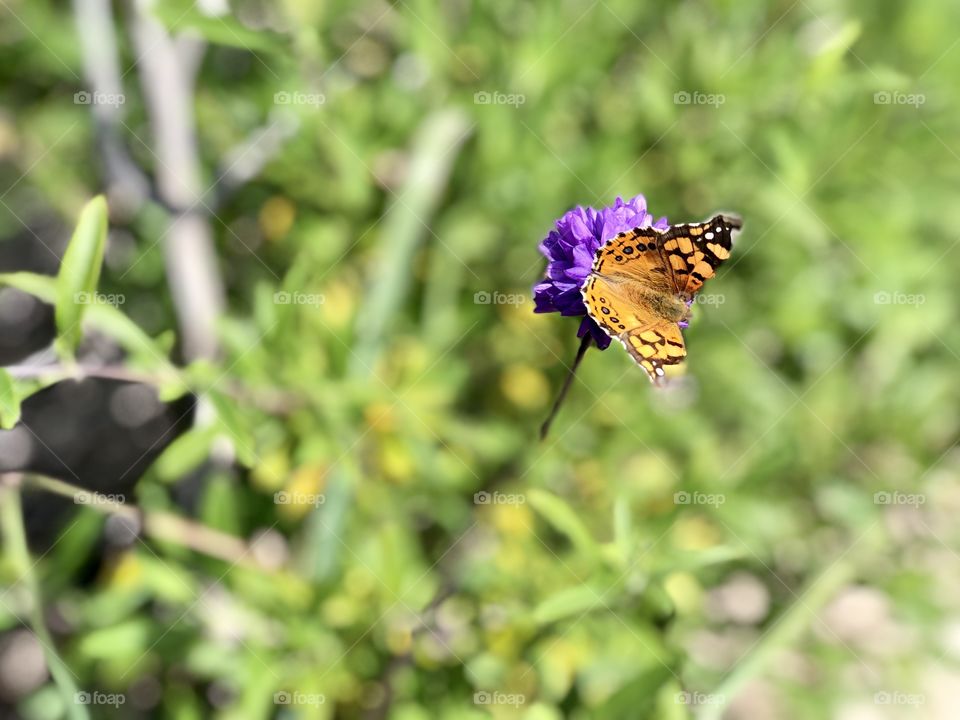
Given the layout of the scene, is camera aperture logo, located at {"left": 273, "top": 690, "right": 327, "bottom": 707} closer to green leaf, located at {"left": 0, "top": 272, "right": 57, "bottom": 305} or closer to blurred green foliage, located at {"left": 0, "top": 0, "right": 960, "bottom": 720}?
blurred green foliage, located at {"left": 0, "top": 0, "right": 960, "bottom": 720}

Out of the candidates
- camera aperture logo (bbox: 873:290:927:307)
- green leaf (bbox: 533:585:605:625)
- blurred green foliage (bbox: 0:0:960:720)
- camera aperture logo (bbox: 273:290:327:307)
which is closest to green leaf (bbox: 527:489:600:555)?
green leaf (bbox: 533:585:605:625)

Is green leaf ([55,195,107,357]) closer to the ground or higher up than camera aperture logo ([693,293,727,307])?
closer to the ground

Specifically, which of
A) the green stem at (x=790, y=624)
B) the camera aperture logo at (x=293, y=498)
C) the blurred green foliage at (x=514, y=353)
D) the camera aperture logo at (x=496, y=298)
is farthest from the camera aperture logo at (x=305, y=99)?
the green stem at (x=790, y=624)

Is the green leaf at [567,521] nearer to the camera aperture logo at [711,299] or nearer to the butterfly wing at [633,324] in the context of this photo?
the butterfly wing at [633,324]

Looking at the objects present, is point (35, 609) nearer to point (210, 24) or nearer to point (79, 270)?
point (79, 270)

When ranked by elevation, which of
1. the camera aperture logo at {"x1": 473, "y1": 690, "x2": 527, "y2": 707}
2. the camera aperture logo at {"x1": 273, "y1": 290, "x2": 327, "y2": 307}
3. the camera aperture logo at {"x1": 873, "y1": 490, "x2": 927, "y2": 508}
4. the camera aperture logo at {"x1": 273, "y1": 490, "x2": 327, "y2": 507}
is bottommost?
the camera aperture logo at {"x1": 473, "y1": 690, "x2": 527, "y2": 707}

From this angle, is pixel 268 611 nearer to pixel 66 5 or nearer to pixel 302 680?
pixel 302 680

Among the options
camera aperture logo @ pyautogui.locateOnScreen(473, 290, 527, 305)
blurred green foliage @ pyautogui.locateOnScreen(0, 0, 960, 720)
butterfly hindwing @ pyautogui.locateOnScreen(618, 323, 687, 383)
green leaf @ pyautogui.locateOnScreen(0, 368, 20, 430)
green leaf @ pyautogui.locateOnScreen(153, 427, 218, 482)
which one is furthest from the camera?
camera aperture logo @ pyautogui.locateOnScreen(473, 290, 527, 305)
